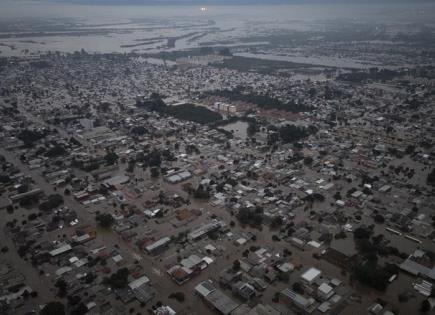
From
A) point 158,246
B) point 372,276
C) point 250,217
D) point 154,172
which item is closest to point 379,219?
point 372,276

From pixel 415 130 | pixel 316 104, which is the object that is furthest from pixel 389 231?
pixel 316 104

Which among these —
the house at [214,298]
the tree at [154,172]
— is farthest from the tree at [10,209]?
the house at [214,298]

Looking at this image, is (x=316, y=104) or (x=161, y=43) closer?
(x=316, y=104)

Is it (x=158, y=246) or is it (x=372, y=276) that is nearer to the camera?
(x=372, y=276)

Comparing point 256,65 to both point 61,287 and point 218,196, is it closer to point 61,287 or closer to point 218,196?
point 218,196

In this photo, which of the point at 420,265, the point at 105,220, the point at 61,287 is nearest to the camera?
the point at 61,287

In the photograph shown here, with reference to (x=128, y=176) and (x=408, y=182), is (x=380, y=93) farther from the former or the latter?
(x=128, y=176)
